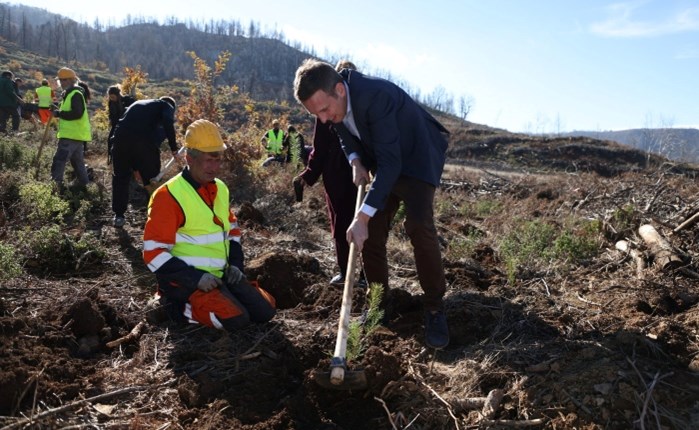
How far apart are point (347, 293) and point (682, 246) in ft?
11.4

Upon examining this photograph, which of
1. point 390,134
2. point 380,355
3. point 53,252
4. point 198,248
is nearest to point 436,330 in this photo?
point 380,355

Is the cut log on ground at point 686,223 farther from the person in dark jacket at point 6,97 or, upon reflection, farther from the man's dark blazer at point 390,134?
the person in dark jacket at point 6,97

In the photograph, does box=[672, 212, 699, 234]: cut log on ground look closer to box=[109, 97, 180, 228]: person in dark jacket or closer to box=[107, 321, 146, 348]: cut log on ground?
box=[107, 321, 146, 348]: cut log on ground

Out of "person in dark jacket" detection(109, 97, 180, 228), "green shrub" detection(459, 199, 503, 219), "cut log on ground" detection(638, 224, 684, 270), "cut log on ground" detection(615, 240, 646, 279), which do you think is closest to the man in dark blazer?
"cut log on ground" detection(615, 240, 646, 279)

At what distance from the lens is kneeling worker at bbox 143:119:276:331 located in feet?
11.3

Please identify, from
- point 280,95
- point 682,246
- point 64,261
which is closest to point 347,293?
point 64,261

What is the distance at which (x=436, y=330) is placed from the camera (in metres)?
3.34

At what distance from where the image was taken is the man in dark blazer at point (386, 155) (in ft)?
10.2

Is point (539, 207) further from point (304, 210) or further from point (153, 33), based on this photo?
point (153, 33)

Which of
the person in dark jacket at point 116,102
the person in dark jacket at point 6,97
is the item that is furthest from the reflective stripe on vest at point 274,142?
the person in dark jacket at point 6,97

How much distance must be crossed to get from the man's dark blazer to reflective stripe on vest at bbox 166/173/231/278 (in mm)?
1061

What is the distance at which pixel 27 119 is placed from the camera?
47.6 feet

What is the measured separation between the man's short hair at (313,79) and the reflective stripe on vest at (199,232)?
1053 millimetres

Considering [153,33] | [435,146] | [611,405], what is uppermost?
[153,33]
